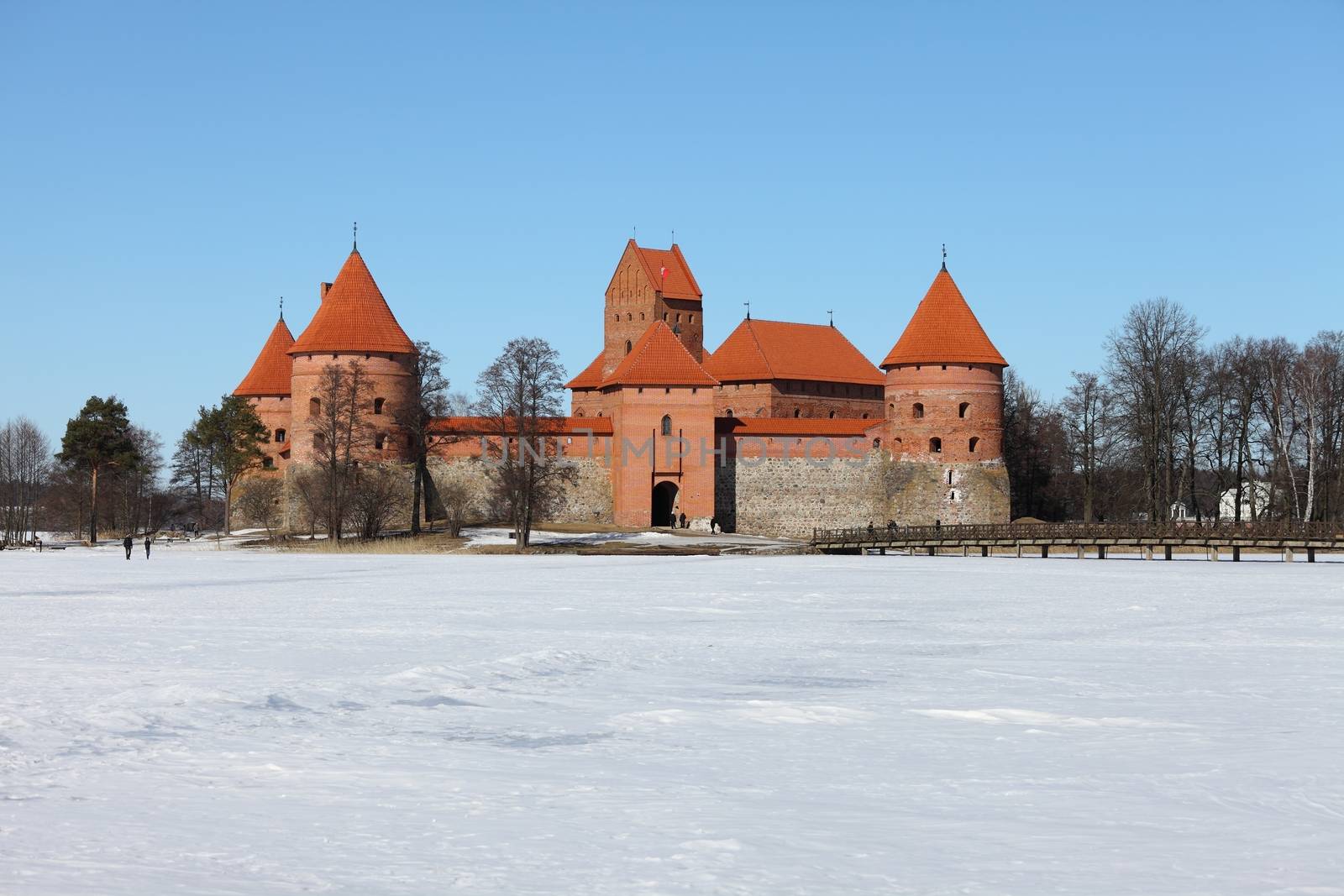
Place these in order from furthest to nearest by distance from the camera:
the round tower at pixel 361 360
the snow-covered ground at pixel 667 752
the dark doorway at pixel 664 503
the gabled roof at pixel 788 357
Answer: the gabled roof at pixel 788 357 < the dark doorway at pixel 664 503 < the round tower at pixel 361 360 < the snow-covered ground at pixel 667 752

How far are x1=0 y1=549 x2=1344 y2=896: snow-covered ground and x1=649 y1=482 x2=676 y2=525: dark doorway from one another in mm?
27797

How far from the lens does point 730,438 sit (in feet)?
158

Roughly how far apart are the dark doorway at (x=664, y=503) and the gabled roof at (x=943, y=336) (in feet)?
26.4

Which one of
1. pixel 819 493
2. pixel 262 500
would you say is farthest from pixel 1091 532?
pixel 262 500

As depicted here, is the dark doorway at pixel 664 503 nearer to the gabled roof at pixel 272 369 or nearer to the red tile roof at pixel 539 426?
the red tile roof at pixel 539 426

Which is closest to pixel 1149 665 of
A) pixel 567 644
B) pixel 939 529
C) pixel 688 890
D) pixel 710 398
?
pixel 567 644

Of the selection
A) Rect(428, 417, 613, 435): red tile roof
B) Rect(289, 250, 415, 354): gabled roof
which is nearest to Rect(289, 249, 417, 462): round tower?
Rect(289, 250, 415, 354): gabled roof

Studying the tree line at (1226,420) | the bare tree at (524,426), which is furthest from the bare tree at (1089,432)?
the bare tree at (524,426)

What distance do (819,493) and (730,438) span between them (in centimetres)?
337

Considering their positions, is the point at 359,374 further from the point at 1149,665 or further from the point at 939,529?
the point at 1149,665

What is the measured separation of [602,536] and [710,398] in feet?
22.3

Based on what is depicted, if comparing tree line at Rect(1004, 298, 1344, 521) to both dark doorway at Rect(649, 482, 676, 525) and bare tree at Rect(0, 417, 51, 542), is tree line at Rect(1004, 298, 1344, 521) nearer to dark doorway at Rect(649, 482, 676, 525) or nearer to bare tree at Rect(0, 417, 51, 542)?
dark doorway at Rect(649, 482, 676, 525)

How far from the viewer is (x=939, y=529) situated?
39344 mm

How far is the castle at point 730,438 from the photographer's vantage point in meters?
46.0
